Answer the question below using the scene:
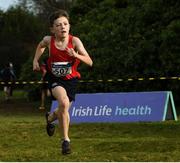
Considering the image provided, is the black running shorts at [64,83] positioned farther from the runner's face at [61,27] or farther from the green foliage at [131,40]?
the green foliage at [131,40]

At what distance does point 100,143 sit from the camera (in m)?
10.0

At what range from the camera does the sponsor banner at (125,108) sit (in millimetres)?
14914

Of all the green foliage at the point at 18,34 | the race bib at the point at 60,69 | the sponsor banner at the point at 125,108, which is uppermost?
the race bib at the point at 60,69

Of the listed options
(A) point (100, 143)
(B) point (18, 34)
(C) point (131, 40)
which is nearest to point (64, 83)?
(A) point (100, 143)

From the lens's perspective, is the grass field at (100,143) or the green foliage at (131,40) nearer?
the grass field at (100,143)

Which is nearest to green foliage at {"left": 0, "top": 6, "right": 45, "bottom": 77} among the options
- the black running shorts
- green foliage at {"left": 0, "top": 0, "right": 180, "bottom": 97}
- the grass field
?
green foliage at {"left": 0, "top": 0, "right": 180, "bottom": 97}

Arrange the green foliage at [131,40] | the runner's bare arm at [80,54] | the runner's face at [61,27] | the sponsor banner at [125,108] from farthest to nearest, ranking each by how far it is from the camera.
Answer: the green foliage at [131,40] < the sponsor banner at [125,108] < the runner's face at [61,27] < the runner's bare arm at [80,54]

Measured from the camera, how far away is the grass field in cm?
835

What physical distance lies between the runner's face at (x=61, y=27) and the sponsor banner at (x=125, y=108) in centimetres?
691

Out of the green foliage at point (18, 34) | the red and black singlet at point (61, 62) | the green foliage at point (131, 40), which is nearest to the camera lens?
the red and black singlet at point (61, 62)

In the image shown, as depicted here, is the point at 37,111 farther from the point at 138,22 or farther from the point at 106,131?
the point at 106,131

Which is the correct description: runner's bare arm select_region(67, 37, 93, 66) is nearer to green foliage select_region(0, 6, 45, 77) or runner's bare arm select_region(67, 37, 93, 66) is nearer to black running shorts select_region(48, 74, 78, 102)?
black running shorts select_region(48, 74, 78, 102)

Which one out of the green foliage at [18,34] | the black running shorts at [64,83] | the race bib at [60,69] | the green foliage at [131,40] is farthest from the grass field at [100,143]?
the green foliage at [18,34]

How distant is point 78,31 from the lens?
26656 mm
